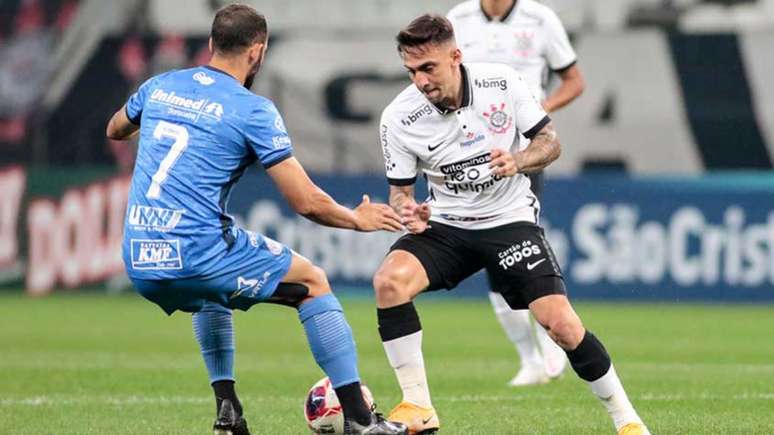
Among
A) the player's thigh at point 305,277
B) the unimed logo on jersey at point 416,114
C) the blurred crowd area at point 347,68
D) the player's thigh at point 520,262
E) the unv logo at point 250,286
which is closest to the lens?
the unv logo at point 250,286

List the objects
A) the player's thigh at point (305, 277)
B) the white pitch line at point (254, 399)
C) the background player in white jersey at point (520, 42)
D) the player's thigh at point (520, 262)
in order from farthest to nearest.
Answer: the background player in white jersey at point (520, 42)
the white pitch line at point (254, 399)
the player's thigh at point (520, 262)
the player's thigh at point (305, 277)

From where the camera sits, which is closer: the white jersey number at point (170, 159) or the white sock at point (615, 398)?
the white jersey number at point (170, 159)

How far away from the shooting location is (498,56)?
10.1 metres

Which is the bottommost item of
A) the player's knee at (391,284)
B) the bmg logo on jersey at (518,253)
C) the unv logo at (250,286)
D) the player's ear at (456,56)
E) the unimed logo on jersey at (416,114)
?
the player's knee at (391,284)

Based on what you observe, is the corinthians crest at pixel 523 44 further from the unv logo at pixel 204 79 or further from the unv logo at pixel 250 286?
the unv logo at pixel 250 286

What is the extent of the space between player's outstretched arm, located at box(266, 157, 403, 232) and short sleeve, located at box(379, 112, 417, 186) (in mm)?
892

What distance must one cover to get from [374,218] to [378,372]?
418cm

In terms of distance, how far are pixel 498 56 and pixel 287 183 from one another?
12.8ft

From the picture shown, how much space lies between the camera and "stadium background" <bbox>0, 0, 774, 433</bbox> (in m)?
17.3

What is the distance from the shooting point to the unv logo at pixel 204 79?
6586mm

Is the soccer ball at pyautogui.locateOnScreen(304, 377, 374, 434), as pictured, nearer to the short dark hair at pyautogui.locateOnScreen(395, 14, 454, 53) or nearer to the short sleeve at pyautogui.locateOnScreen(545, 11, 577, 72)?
the short dark hair at pyautogui.locateOnScreen(395, 14, 454, 53)

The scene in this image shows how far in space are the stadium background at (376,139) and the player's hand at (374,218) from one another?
10.6m

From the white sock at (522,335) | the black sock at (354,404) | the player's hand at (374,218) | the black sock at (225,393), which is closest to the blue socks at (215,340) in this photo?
the black sock at (225,393)

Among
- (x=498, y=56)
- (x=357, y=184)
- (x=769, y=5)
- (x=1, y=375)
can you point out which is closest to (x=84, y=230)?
(x=357, y=184)
